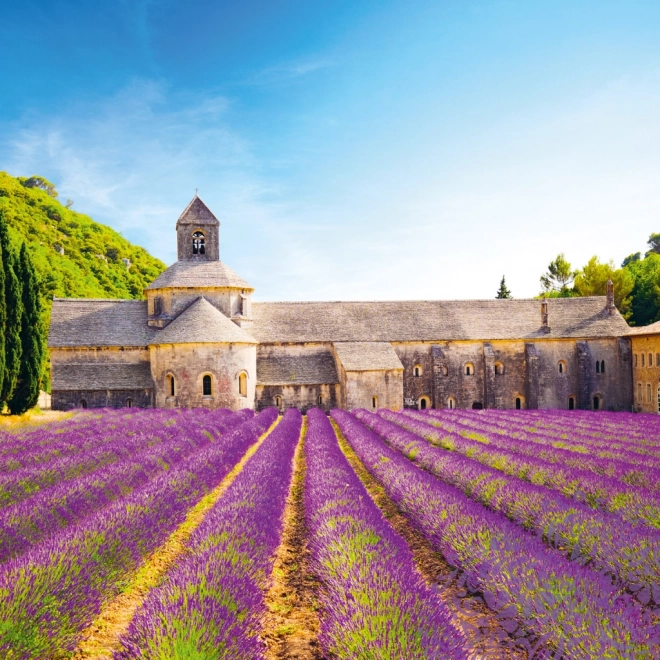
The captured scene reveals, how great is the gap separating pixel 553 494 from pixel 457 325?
25.7m

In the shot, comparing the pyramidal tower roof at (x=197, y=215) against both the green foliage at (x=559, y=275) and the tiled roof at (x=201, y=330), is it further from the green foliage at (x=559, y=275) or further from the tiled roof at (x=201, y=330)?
the green foliage at (x=559, y=275)

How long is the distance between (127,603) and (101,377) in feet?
80.4

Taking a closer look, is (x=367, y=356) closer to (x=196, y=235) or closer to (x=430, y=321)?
(x=430, y=321)

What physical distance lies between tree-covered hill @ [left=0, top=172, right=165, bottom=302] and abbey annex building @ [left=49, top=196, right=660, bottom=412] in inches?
972

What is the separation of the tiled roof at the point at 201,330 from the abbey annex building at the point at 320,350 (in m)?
0.08

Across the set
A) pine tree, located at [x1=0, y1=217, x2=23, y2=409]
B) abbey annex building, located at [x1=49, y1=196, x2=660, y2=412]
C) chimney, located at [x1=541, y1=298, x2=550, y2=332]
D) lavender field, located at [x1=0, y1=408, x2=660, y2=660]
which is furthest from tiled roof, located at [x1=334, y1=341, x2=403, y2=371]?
lavender field, located at [x1=0, y1=408, x2=660, y2=660]

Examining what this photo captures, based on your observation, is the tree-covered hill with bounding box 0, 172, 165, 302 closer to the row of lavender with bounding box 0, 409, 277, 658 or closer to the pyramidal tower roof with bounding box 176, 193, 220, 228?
the pyramidal tower roof with bounding box 176, 193, 220, 228

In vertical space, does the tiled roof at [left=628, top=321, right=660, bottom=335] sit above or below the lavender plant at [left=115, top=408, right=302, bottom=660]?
above

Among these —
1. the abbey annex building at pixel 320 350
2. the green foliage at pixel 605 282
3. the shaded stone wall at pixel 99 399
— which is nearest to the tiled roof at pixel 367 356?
the abbey annex building at pixel 320 350

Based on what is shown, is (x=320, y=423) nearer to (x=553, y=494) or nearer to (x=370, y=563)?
(x=553, y=494)

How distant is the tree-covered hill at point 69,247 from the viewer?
54219mm

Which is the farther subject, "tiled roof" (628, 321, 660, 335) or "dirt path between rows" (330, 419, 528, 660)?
"tiled roof" (628, 321, 660, 335)

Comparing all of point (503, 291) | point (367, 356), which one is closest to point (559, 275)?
point (503, 291)

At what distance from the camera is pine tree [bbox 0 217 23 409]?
21906mm
